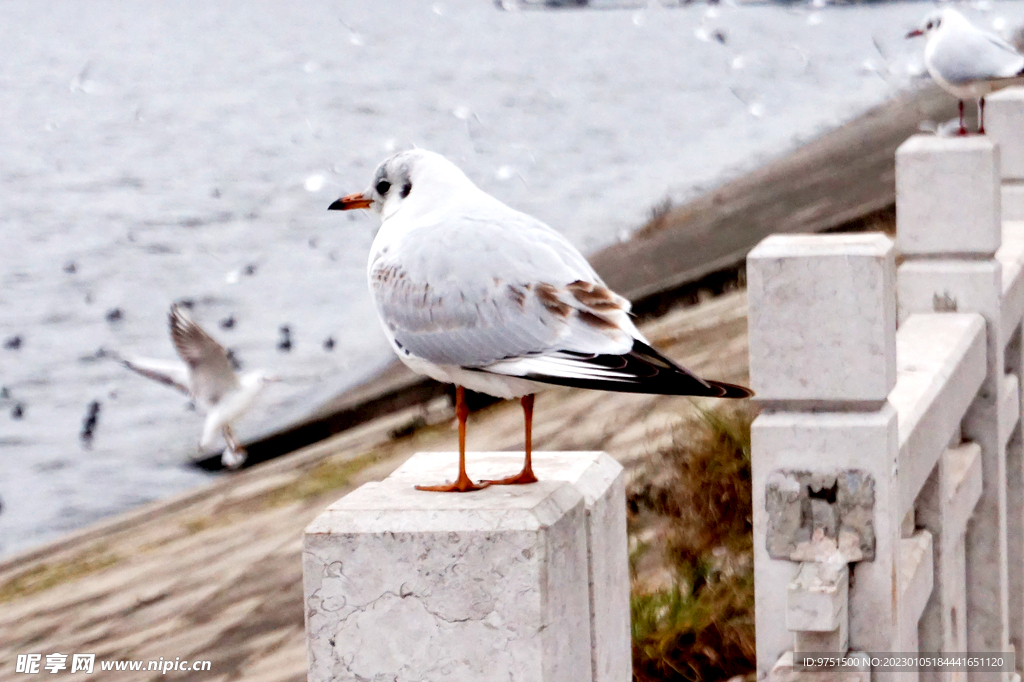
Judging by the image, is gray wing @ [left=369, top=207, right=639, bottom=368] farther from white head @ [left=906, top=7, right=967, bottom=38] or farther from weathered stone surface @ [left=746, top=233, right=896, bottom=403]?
white head @ [left=906, top=7, right=967, bottom=38]

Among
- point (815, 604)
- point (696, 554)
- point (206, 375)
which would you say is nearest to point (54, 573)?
point (206, 375)

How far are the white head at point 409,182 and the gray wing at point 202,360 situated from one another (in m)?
2.18

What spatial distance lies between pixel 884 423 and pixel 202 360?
275cm

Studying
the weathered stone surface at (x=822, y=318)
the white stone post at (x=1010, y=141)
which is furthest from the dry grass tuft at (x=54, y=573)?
the weathered stone surface at (x=822, y=318)

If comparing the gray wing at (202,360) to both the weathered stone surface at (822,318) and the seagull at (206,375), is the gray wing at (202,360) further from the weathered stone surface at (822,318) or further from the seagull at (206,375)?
the weathered stone surface at (822,318)

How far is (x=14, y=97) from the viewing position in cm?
1864

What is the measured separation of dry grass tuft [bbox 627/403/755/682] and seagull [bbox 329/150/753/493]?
184 cm

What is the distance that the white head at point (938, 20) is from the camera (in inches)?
240

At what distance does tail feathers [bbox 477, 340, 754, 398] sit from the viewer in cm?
175

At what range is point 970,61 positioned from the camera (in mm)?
5766

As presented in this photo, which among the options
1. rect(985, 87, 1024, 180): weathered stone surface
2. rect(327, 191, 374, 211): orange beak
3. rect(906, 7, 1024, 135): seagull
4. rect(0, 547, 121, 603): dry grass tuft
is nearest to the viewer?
rect(327, 191, 374, 211): orange beak

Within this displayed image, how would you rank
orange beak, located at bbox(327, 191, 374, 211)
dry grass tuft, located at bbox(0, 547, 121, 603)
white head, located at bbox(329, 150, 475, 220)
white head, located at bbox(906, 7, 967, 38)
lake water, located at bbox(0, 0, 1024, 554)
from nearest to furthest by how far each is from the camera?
white head, located at bbox(329, 150, 475, 220) → orange beak, located at bbox(327, 191, 374, 211) → dry grass tuft, located at bbox(0, 547, 121, 603) → white head, located at bbox(906, 7, 967, 38) → lake water, located at bbox(0, 0, 1024, 554)

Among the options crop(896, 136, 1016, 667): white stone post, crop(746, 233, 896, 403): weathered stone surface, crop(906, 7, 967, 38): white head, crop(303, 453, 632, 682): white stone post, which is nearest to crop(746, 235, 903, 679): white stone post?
crop(746, 233, 896, 403): weathered stone surface

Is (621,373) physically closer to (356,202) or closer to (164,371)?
(356,202)
